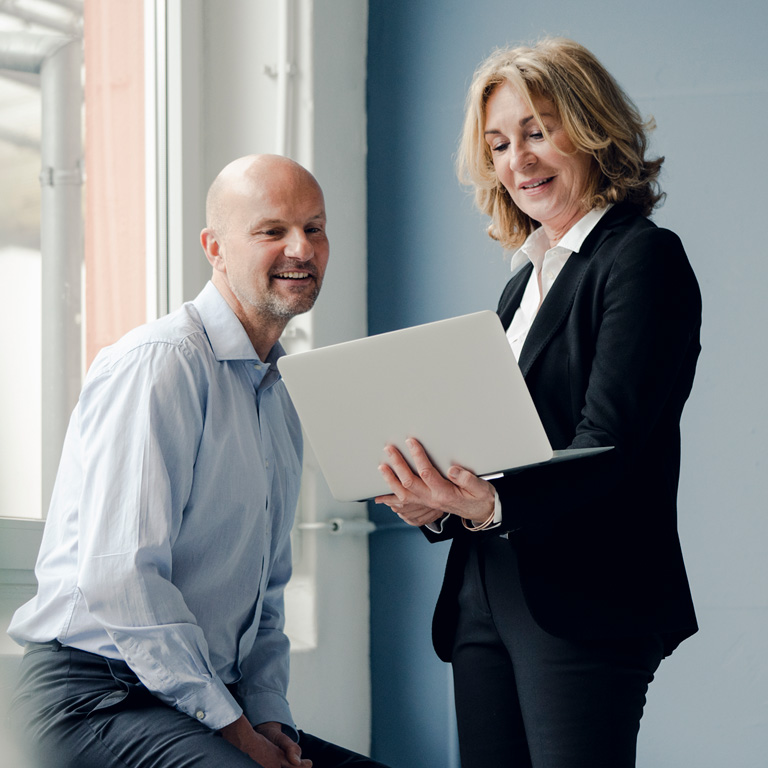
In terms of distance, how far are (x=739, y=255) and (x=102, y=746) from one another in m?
1.93

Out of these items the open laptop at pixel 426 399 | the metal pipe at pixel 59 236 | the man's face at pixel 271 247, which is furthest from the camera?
the metal pipe at pixel 59 236

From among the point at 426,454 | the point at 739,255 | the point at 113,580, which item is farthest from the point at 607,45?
the point at 113,580

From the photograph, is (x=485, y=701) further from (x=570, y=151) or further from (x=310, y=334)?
(x=310, y=334)

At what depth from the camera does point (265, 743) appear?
132cm

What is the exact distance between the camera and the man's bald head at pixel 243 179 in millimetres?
1510

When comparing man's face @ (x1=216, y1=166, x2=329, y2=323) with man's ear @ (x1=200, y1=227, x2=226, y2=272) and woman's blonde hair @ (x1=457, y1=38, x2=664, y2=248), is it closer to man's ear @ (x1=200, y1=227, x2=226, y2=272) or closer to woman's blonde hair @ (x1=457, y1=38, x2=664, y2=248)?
man's ear @ (x1=200, y1=227, x2=226, y2=272)

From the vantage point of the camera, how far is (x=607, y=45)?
2.42m

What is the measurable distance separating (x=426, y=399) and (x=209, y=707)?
1.76 feet

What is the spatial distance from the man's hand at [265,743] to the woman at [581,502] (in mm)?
273

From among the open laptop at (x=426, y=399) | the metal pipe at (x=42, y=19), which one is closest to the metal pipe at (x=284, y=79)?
the metal pipe at (x=42, y=19)

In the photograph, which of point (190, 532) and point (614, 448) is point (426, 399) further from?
point (190, 532)

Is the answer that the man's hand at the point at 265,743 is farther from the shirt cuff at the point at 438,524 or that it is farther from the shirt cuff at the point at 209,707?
the shirt cuff at the point at 438,524

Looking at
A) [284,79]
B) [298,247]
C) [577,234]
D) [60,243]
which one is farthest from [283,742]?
[284,79]

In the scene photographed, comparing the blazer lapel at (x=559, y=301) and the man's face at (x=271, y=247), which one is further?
the man's face at (x=271, y=247)
